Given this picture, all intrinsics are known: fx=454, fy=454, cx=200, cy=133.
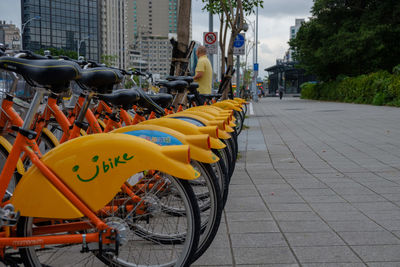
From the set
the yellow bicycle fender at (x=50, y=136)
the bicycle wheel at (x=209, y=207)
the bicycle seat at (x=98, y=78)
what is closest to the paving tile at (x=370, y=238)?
the bicycle wheel at (x=209, y=207)

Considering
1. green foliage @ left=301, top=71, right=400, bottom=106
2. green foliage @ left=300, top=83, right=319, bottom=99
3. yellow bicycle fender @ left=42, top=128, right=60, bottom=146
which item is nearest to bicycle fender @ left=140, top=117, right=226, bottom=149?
yellow bicycle fender @ left=42, top=128, right=60, bottom=146

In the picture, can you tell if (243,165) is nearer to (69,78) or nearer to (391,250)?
(391,250)

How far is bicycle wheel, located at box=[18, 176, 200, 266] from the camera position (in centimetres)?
252

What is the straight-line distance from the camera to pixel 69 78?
8.36ft

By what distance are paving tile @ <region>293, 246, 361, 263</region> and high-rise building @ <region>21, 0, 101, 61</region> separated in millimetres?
119394

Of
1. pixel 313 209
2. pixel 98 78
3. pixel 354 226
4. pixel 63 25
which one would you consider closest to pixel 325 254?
pixel 354 226

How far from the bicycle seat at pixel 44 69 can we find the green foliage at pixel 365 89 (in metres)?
23.5

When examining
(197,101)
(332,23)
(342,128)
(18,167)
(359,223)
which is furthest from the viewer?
(332,23)

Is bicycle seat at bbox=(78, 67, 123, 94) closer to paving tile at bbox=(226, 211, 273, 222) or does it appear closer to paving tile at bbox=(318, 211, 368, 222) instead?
paving tile at bbox=(226, 211, 273, 222)

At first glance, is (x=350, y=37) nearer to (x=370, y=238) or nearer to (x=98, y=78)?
(x=370, y=238)

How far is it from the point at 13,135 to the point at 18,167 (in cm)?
66

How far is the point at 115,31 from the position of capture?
499ft

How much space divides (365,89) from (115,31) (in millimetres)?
132062

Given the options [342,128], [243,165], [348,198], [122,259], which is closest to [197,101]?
[243,165]
